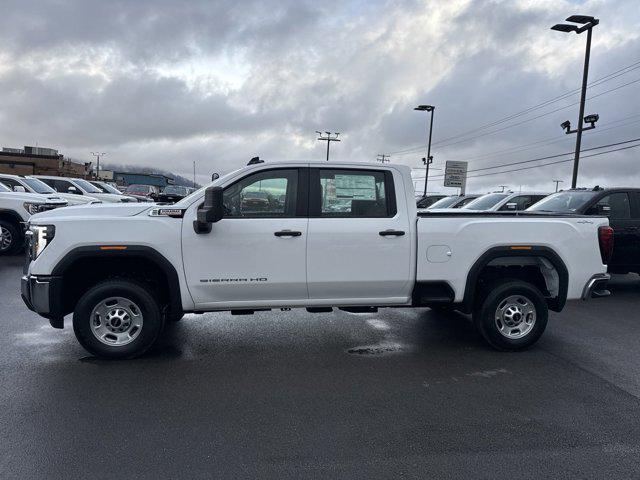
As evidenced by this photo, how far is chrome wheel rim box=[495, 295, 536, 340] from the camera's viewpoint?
554cm

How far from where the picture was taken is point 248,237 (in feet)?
16.2

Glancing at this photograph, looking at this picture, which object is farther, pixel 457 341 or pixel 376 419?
pixel 457 341

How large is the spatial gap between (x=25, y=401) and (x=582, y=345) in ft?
19.1

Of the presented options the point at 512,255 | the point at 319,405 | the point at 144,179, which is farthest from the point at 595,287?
the point at 144,179

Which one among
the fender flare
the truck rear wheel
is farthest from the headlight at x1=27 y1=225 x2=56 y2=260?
the truck rear wheel

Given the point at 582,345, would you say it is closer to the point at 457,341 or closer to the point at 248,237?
the point at 457,341

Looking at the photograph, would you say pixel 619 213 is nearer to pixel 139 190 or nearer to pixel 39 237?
pixel 39 237

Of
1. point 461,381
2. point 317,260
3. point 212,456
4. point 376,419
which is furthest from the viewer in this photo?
point 317,260

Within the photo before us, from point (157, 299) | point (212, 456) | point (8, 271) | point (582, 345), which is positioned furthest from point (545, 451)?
point (8, 271)

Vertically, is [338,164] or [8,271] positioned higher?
[338,164]

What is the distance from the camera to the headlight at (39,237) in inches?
187

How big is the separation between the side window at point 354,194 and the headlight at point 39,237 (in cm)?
261

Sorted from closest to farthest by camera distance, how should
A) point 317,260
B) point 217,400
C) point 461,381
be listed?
point 217,400 → point 461,381 → point 317,260

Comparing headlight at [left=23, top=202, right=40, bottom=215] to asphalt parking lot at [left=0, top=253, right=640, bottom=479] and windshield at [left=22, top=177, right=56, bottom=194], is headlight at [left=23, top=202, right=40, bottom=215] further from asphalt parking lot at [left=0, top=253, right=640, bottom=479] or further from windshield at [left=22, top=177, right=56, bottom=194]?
asphalt parking lot at [left=0, top=253, right=640, bottom=479]
